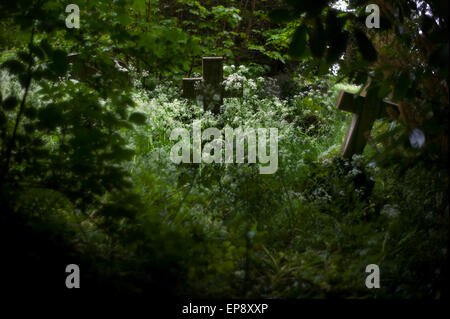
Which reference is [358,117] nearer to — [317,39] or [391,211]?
[391,211]

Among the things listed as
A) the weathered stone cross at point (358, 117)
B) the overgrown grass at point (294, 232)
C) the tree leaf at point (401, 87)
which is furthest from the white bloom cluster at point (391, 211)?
the weathered stone cross at point (358, 117)

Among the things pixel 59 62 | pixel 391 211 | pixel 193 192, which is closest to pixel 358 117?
pixel 391 211

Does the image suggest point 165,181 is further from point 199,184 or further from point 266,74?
point 266,74

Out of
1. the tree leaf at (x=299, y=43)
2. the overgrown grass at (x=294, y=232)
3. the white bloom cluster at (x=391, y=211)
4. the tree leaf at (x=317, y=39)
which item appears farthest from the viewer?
the white bloom cluster at (x=391, y=211)

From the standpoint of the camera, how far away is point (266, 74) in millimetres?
8273

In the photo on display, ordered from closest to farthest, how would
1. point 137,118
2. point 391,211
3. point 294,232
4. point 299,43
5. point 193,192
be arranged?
point 299,43, point 137,118, point 391,211, point 294,232, point 193,192

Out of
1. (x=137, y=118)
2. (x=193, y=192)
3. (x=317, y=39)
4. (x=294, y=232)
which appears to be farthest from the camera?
(x=193, y=192)

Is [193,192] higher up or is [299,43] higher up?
[299,43]

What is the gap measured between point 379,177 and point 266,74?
558 cm

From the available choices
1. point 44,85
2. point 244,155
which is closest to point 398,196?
point 244,155

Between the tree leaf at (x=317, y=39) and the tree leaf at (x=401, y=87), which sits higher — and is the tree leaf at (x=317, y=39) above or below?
above

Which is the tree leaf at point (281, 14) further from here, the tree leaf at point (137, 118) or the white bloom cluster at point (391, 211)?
the white bloom cluster at point (391, 211)

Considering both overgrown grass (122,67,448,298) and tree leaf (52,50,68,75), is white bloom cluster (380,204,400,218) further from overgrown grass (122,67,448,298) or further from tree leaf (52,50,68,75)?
tree leaf (52,50,68,75)

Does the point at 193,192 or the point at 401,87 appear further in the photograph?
the point at 193,192
